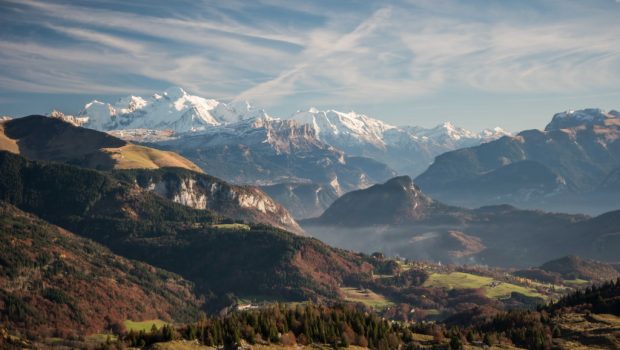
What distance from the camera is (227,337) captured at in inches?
5266

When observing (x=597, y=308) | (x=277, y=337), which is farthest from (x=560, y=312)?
(x=277, y=337)

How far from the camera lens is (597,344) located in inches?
6132

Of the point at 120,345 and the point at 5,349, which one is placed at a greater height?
the point at 120,345

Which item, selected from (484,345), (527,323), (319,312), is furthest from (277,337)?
(527,323)

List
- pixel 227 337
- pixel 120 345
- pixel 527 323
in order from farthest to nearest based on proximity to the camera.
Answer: pixel 527 323 < pixel 227 337 < pixel 120 345

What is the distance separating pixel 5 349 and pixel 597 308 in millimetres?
166923

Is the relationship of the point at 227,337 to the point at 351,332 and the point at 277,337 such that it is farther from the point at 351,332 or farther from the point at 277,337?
the point at 351,332

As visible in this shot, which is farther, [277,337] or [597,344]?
[597,344]

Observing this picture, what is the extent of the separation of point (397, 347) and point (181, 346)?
49.9m

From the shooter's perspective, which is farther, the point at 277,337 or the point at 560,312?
the point at 560,312

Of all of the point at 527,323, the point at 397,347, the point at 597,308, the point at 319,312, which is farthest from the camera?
the point at 597,308

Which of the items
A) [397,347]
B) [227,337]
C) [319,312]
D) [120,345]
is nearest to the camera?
[120,345]

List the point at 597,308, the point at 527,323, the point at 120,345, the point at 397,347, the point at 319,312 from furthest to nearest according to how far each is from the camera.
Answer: the point at 597,308 → the point at 527,323 → the point at 319,312 → the point at 397,347 → the point at 120,345

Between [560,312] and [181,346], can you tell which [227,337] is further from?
[560,312]
